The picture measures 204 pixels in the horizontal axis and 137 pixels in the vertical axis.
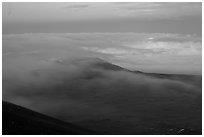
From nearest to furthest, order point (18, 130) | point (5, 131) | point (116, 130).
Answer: point (5, 131) < point (18, 130) < point (116, 130)

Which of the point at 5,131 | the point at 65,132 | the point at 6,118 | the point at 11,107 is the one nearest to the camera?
the point at 5,131

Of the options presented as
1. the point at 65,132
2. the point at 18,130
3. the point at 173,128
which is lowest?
the point at 173,128

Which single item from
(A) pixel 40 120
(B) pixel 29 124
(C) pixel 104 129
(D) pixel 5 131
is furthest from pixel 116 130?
(D) pixel 5 131

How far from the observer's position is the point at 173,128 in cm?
19912

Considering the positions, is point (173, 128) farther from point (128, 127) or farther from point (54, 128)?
point (54, 128)

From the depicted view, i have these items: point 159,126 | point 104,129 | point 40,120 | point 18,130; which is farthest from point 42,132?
point 159,126

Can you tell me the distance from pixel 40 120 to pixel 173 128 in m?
114

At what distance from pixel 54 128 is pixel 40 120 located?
9.68 metres

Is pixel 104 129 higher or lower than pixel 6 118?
lower

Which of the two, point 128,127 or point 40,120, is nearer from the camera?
point 40,120

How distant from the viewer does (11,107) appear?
11050 cm

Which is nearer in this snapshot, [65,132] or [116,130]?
[65,132]

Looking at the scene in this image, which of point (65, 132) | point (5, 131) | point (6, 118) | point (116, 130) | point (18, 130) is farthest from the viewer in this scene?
point (116, 130)

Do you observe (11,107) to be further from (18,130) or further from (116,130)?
(116,130)
